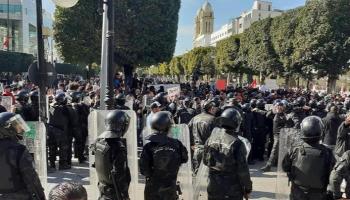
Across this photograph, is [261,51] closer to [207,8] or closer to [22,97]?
[22,97]

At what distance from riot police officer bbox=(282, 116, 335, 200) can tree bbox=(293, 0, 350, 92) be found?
2610cm

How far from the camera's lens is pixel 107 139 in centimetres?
495

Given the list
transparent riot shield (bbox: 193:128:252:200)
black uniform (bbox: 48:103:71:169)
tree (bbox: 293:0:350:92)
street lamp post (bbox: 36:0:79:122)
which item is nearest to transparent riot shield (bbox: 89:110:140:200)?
transparent riot shield (bbox: 193:128:252:200)

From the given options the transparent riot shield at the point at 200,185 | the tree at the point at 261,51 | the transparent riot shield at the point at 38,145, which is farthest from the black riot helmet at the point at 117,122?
the tree at the point at 261,51

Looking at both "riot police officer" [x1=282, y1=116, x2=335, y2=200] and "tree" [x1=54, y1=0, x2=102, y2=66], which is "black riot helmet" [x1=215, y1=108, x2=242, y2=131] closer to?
"riot police officer" [x1=282, y1=116, x2=335, y2=200]

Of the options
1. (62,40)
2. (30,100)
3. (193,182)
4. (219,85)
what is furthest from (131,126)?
(62,40)

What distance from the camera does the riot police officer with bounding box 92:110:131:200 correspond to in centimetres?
487

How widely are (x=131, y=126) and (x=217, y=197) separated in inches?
60.6

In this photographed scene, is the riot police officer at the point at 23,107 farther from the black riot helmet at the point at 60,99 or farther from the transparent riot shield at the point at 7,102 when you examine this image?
the black riot helmet at the point at 60,99

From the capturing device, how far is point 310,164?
4836mm

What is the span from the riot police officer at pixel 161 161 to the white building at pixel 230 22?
3199 inches

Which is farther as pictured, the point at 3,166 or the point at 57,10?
the point at 57,10

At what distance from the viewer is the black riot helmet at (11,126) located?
4.41 metres

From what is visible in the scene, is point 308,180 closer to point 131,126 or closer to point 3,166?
point 131,126
